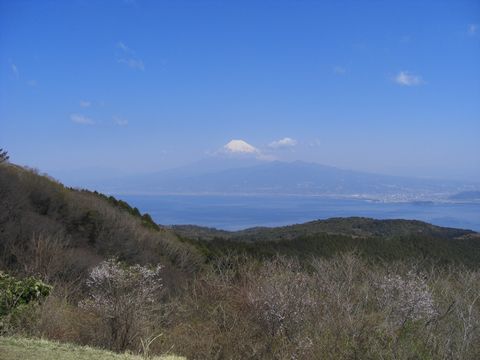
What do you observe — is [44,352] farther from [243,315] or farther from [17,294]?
[243,315]

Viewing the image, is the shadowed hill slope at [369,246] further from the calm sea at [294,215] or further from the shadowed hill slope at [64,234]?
the calm sea at [294,215]

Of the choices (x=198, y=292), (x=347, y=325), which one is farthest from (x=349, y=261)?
(x=347, y=325)

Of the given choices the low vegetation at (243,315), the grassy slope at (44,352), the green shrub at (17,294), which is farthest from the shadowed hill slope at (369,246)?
the grassy slope at (44,352)

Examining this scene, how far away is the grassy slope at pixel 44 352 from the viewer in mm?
6155

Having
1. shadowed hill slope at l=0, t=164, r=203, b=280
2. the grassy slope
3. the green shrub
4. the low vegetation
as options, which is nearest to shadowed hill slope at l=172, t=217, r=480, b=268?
shadowed hill slope at l=0, t=164, r=203, b=280

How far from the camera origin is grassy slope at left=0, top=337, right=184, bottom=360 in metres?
6.16

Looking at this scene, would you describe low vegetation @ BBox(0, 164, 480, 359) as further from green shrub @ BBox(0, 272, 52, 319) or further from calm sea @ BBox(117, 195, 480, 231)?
calm sea @ BBox(117, 195, 480, 231)

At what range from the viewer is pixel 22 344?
22.0ft

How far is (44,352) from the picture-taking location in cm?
640

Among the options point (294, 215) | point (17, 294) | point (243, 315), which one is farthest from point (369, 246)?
point (294, 215)

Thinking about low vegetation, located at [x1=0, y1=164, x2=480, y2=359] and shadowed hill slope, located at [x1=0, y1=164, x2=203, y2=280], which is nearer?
low vegetation, located at [x1=0, y1=164, x2=480, y2=359]

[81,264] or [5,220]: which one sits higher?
[5,220]

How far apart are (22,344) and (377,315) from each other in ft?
23.9

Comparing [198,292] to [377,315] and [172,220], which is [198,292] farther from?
[172,220]
